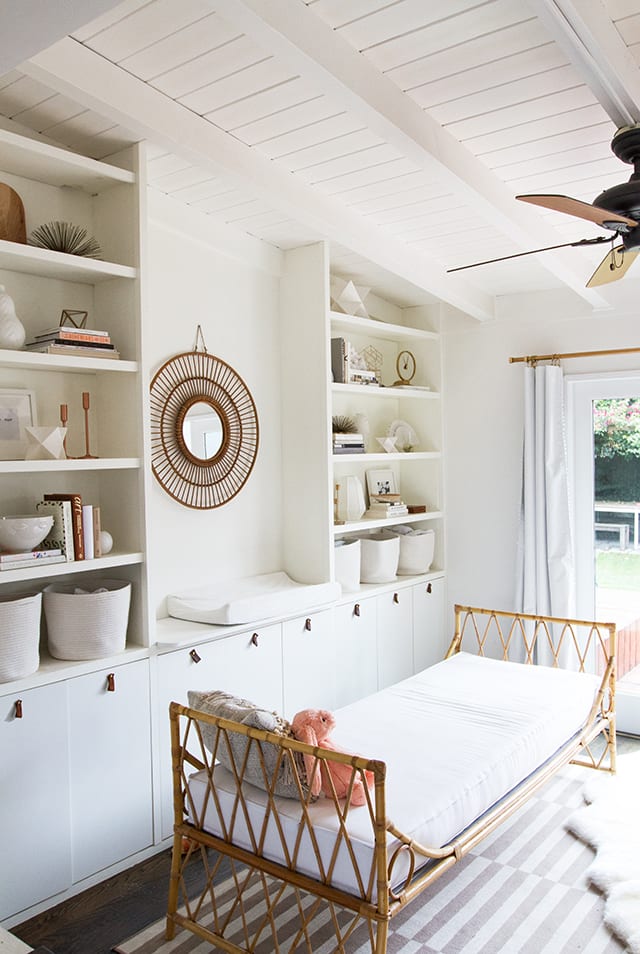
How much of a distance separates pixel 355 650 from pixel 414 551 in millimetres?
831

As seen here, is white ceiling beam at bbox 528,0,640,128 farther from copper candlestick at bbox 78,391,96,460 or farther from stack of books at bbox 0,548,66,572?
stack of books at bbox 0,548,66,572

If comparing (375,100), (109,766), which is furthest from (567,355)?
(109,766)

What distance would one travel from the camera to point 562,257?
3713 millimetres

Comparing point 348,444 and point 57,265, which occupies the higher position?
point 57,265

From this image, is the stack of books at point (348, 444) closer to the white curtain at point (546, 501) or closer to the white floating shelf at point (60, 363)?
the white curtain at point (546, 501)

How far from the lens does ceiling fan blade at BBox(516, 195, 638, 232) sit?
7.22 feet

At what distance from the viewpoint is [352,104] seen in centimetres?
232

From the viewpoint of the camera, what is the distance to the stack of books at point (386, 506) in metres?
4.53

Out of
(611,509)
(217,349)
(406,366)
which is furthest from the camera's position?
(406,366)

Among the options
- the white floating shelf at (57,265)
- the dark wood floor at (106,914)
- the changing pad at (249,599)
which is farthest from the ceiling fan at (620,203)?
the dark wood floor at (106,914)

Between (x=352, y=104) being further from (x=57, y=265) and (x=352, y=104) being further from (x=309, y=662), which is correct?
(x=309, y=662)

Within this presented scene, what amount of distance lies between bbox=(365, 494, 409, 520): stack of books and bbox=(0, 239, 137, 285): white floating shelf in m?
2.13

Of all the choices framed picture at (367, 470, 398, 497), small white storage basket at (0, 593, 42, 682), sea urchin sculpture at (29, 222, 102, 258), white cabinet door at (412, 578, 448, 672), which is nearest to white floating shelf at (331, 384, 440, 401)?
framed picture at (367, 470, 398, 497)

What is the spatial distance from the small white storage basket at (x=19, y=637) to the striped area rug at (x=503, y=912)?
94 centimetres
